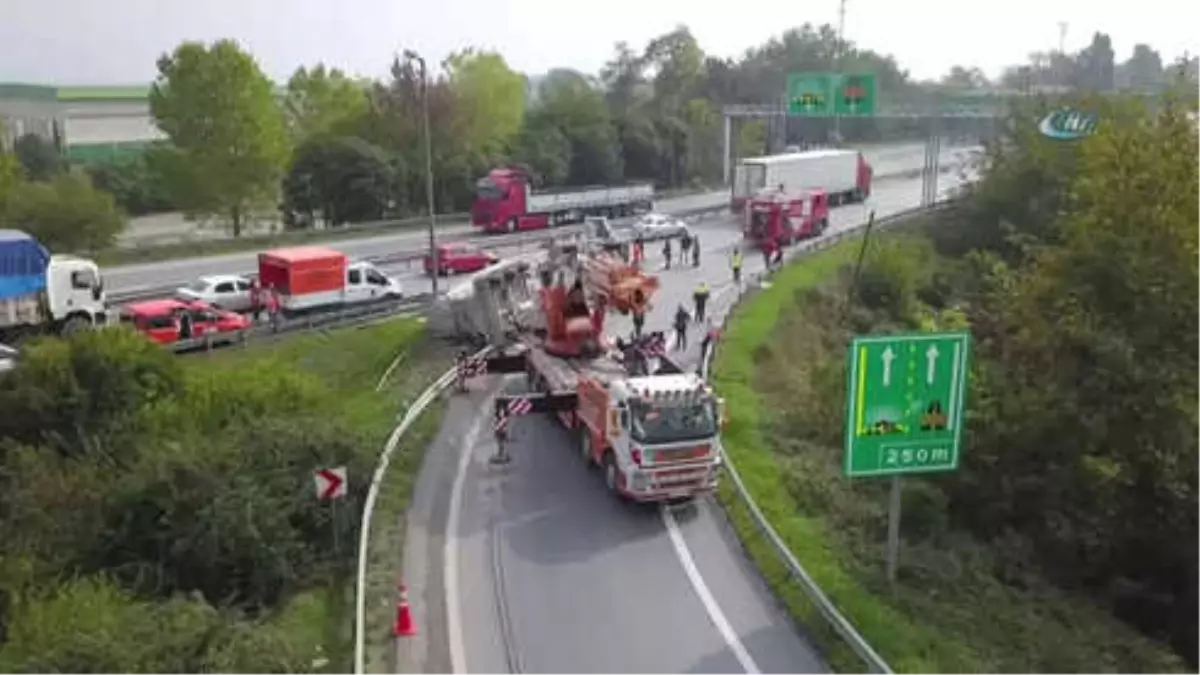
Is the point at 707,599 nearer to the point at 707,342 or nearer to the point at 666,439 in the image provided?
the point at 666,439

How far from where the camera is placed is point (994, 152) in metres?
53.8

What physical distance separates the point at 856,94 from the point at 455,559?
5981 centimetres

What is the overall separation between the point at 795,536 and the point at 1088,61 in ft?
481

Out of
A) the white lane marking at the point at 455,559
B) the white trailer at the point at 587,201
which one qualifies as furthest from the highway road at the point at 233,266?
the white lane marking at the point at 455,559

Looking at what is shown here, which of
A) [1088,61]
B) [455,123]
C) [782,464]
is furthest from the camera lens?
[1088,61]

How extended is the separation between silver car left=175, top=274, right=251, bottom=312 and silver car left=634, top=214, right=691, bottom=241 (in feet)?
63.6

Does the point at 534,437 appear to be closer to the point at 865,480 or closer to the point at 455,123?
the point at 865,480

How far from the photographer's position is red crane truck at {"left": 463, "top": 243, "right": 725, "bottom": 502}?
19109mm

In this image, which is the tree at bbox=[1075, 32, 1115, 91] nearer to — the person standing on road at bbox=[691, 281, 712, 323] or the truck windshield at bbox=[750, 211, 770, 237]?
the truck windshield at bbox=[750, 211, 770, 237]

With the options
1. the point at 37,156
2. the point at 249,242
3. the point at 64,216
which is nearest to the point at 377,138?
the point at 249,242

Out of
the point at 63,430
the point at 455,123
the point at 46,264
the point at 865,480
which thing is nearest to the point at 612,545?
the point at 865,480

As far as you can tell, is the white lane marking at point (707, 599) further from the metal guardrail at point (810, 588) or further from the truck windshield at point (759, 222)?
the truck windshield at point (759, 222)

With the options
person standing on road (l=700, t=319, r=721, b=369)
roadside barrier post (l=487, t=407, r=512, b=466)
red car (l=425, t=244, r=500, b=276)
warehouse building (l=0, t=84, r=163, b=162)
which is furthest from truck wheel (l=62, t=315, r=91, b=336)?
warehouse building (l=0, t=84, r=163, b=162)

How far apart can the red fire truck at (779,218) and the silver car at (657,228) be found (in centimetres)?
309
